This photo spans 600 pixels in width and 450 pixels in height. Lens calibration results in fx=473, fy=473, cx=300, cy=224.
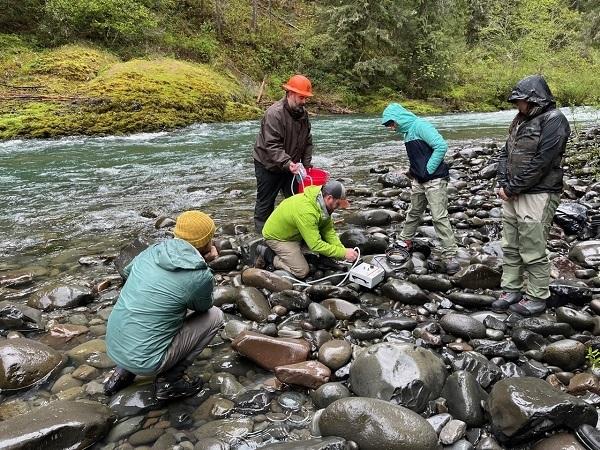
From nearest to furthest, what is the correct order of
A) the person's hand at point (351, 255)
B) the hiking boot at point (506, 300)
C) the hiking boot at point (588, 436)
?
1. the hiking boot at point (588, 436)
2. the hiking boot at point (506, 300)
3. the person's hand at point (351, 255)

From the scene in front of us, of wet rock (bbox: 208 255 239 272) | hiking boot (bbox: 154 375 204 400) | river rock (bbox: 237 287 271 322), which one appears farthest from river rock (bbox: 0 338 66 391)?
wet rock (bbox: 208 255 239 272)

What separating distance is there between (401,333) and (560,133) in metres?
2.35

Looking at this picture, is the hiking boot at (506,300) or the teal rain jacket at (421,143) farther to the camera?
the teal rain jacket at (421,143)

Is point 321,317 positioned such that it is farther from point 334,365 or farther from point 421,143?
point 421,143

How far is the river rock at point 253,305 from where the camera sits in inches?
193

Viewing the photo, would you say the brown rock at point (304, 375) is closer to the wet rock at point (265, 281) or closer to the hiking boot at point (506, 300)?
the wet rock at point (265, 281)

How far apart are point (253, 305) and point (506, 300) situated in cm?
261

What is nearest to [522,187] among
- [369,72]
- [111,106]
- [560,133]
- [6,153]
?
[560,133]

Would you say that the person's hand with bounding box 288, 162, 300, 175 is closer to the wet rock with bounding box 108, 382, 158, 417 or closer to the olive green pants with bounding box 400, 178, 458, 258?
the olive green pants with bounding box 400, 178, 458, 258

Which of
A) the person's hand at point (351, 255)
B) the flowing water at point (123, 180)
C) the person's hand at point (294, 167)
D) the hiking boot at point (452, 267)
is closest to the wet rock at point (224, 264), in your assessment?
the person's hand at point (294, 167)

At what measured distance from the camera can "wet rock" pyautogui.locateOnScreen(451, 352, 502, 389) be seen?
145 inches

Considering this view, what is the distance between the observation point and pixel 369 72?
101 feet

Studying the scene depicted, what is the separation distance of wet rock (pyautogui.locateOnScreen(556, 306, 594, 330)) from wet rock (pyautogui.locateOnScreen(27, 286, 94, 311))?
16.2 ft

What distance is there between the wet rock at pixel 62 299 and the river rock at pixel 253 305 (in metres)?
1.80
